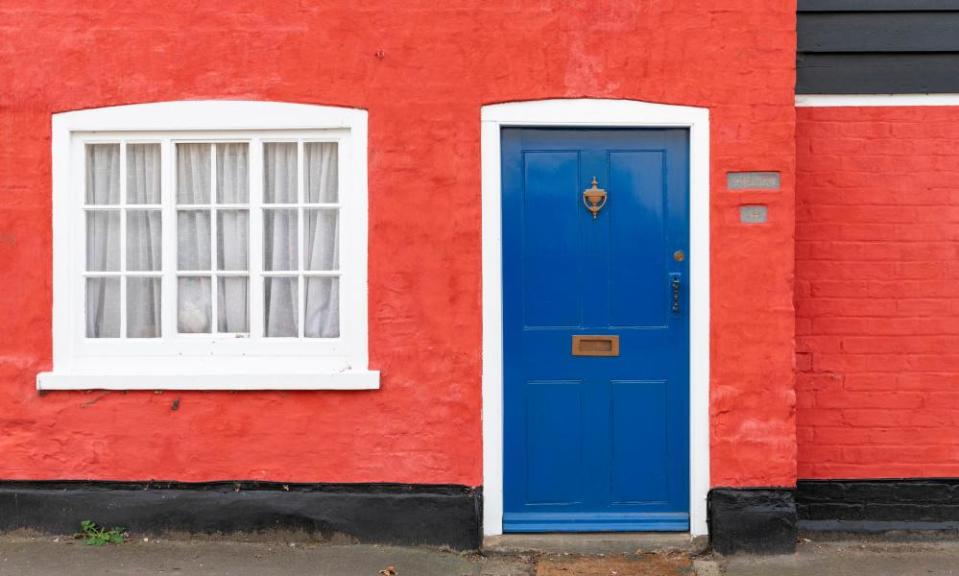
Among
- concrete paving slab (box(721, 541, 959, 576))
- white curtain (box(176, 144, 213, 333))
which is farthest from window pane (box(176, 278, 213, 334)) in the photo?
concrete paving slab (box(721, 541, 959, 576))

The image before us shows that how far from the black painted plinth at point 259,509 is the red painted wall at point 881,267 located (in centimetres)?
217

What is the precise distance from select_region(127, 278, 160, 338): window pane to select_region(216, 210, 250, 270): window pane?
1.32 ft

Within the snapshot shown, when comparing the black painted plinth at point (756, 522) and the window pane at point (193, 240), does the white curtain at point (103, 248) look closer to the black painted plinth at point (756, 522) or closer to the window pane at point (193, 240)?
the window pane at point (193, 240)

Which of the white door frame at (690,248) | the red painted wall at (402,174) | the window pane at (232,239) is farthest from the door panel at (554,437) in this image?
the window pane at (232,239)

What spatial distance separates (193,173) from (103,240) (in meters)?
0.65

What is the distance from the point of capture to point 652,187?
20.1ft

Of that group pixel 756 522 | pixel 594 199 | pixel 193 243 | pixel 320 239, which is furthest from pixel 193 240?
pixel 756 522

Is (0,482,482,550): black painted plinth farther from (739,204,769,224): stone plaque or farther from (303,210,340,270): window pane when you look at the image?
(739,204,769,224): stone plaque

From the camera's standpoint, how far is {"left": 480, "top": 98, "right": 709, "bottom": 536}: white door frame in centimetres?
605

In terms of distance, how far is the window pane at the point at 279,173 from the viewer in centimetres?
623

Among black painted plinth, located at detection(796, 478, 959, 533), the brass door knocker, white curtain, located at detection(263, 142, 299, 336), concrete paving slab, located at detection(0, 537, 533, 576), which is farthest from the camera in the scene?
black painted plinth, located at detection(796, 478, 959, 533)

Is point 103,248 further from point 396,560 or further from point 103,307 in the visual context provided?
point 396,560

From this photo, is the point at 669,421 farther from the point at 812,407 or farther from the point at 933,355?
the point at 933,355

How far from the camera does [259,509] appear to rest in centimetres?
616
